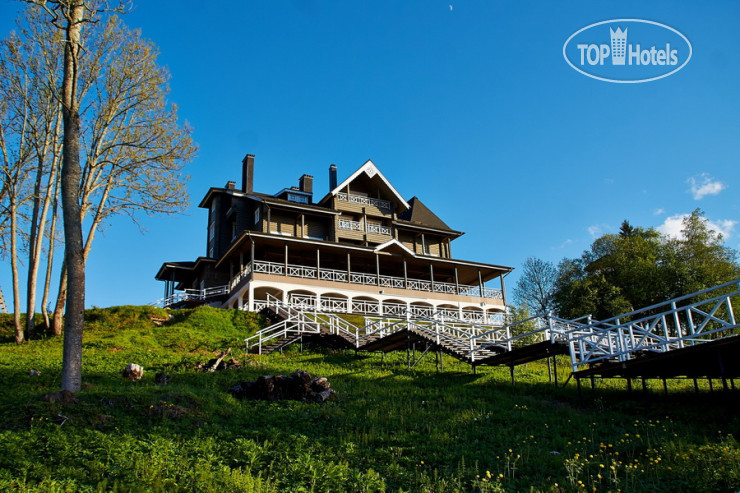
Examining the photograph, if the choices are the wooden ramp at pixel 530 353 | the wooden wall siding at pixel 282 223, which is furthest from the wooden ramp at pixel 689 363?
the wooden wall siding at pixel 282 223

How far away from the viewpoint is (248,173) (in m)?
42.9

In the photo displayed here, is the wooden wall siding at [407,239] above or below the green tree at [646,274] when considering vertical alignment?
above

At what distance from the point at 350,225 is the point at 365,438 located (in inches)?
1223

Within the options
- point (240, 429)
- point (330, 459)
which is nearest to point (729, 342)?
point (330, 459)

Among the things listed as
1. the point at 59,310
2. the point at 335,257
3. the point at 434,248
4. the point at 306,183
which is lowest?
the point at 59,310

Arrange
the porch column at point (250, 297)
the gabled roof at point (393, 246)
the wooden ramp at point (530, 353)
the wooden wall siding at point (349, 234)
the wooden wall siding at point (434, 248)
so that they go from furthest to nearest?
the wooden wall siding at point (434, 248) < the wooden wall siding at point (349, 234) < the gabled roof at point (393, 246) < the porch column at point (250, 297) < the wooden ramp at point (530, 353)

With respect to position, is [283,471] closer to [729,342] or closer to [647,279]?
[729,342]

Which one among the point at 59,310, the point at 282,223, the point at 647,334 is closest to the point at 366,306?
the point at 282,223

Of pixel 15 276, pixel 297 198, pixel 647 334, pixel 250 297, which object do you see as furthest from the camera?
pixel 297 198

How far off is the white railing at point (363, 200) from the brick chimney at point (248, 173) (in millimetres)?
6912

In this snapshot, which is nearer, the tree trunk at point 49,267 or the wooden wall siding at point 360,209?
the tree trunk at point 49,267

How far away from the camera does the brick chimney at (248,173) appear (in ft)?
140

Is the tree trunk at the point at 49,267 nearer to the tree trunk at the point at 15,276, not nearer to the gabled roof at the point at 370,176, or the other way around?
the tree trunk at the point at 15,276

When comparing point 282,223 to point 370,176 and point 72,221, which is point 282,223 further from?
point 72,221
